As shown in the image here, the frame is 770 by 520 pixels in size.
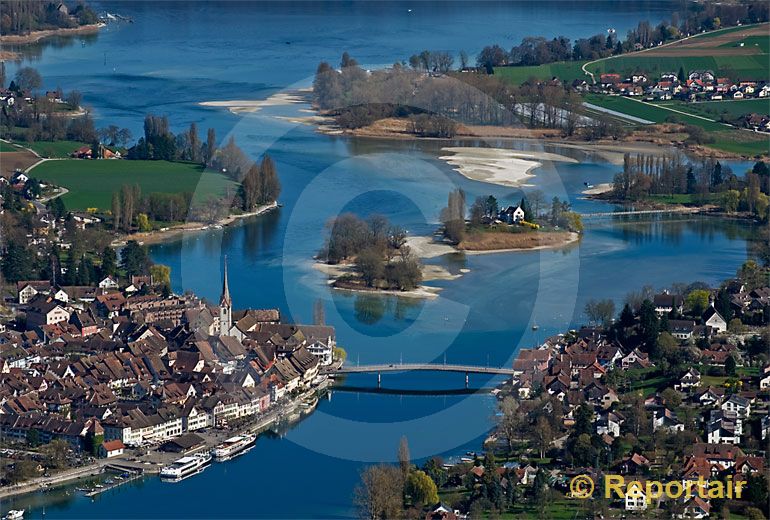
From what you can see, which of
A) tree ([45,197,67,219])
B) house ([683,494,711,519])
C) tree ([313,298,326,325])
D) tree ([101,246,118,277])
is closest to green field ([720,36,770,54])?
tree ([45,197,67,219])

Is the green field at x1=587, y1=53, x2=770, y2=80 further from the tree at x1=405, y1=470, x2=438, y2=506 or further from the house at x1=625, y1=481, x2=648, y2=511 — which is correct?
the tree at x1=405, y1=470, x2=438, y2=506

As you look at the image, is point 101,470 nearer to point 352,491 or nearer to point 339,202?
point 352,491

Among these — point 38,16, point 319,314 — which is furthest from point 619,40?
point 319,314

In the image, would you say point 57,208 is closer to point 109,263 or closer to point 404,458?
point 109,263

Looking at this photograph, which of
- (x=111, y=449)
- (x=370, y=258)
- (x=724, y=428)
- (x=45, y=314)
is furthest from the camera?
(x=370, y=258)

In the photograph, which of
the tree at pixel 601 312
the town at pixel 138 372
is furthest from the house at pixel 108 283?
the tree at pixel 601 312

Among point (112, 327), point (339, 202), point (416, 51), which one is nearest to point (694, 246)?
point (339, 202)
